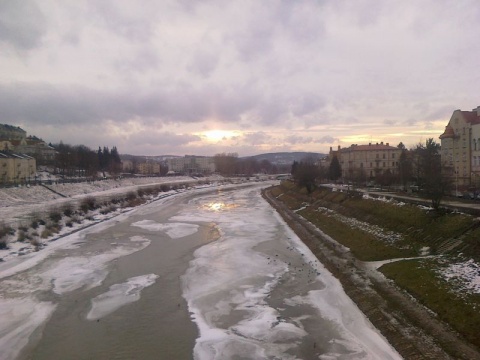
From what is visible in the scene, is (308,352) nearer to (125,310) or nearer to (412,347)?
(412,347)

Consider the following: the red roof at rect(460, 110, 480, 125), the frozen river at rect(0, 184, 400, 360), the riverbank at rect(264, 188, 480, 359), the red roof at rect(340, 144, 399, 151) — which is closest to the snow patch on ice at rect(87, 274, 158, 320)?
the frozen river at rect(0, 184, 400, 360)

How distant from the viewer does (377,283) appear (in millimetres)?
15445

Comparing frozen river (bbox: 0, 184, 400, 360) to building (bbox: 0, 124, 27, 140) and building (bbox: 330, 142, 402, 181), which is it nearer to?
building (bbox: 330, 142, 402, 181)

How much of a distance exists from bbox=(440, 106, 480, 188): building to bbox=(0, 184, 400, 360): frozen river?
26.4 metres

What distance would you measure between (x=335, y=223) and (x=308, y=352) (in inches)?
804

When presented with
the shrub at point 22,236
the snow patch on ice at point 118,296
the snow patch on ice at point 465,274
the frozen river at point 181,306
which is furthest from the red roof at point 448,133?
the shrub at point 22,236

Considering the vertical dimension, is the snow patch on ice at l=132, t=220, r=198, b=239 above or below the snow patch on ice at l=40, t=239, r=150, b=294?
below

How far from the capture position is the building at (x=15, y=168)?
67.0 meters

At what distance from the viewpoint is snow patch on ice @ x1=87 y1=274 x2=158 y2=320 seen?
13680 mm

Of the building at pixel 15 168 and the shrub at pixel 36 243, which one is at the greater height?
the building at pixel 15 168

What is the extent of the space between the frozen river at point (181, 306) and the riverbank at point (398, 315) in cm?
43

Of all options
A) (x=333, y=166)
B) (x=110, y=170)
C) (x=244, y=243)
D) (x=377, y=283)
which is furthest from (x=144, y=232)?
(x=110, y=170)

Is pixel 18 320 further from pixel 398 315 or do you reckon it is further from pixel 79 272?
pixel 398 315

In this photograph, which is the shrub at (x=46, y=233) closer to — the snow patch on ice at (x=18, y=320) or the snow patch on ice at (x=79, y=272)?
the snow patch on ice at (x=79, y=272)
